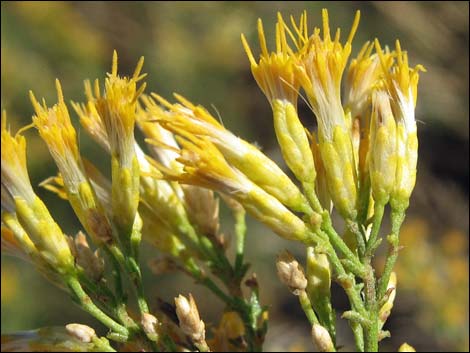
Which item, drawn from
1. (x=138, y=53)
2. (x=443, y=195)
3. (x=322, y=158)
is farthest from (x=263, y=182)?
(x=138, y=53)

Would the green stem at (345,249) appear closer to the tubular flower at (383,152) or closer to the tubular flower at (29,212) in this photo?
the tubular flower at (383,152)

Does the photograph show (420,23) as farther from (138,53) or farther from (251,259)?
(138,53)

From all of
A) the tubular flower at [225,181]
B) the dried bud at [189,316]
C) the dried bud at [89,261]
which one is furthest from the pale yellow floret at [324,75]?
the dried bud at [89,261]

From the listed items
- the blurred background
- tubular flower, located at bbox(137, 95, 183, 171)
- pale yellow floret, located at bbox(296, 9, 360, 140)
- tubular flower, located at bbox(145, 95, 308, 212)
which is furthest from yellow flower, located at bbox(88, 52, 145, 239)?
the blurred background

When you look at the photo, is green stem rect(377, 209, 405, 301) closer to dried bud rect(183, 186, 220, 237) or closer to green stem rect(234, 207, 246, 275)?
green stem rect(234, 207, 246, 275)

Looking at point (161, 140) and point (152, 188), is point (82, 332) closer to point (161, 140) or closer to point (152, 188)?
point (152, 188)

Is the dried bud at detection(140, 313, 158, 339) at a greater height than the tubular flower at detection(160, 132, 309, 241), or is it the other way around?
the tubular flower at detection(160, 132, 309, 241)
